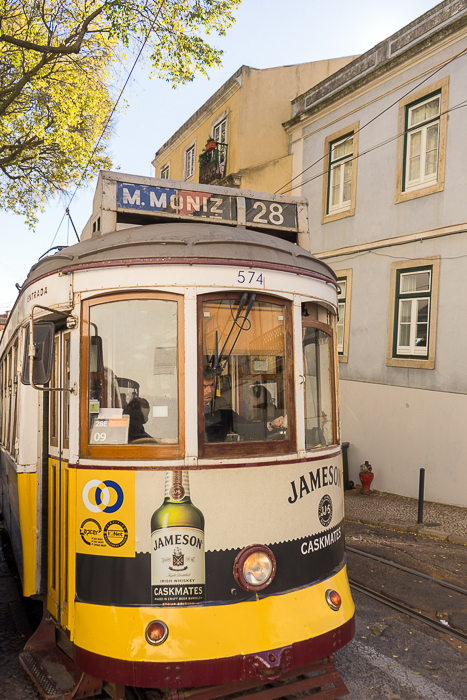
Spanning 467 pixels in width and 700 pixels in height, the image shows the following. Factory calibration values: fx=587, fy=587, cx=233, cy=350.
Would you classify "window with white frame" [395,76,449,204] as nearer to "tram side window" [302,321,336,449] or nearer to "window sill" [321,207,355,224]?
"window sill" [321,207,355,224]

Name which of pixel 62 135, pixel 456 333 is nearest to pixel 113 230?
pixel 456 333

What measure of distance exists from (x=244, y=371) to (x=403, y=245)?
354 inches

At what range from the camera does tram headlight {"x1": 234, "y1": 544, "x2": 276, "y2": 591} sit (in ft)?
11.6

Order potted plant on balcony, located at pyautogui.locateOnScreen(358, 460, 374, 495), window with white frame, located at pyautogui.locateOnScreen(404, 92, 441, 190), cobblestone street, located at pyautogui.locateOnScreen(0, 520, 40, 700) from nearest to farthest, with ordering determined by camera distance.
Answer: cobblestone street, located at pyautogui.locateOnScreen(0, 520, 40, 700) < window with white frame, located at pyautogui.locateOnScreen(404, 92, 441, 190) < potted plant on balcony, located at pyautogui.locateOnScreen(358, 460, 374, 495)

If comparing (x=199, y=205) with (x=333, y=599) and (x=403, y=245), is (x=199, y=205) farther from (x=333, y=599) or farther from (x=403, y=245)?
(x=403, y=245)

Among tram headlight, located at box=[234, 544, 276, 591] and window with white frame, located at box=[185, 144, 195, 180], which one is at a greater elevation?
window with white frame, located at box=[185, 144, 195, 180]

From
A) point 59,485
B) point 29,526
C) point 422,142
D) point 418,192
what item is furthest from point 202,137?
point 59,485

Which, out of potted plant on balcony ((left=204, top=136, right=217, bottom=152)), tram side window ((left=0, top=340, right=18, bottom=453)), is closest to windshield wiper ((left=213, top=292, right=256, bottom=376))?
tram side window ((left=0, top=340, right=18, bottom=453))

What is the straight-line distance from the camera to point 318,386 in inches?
170

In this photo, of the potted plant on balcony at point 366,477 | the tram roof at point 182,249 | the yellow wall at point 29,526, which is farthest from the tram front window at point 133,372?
Answer: the potted plant on balcony at point 366,477

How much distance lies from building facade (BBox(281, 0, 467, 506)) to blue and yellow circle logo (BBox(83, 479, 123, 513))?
326 inches

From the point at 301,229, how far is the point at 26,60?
36.6 ft

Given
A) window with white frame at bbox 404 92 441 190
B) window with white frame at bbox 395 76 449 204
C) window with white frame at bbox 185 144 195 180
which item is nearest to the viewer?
window with white frame at bbox 395 76 449 204

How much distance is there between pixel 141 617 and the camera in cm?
342
